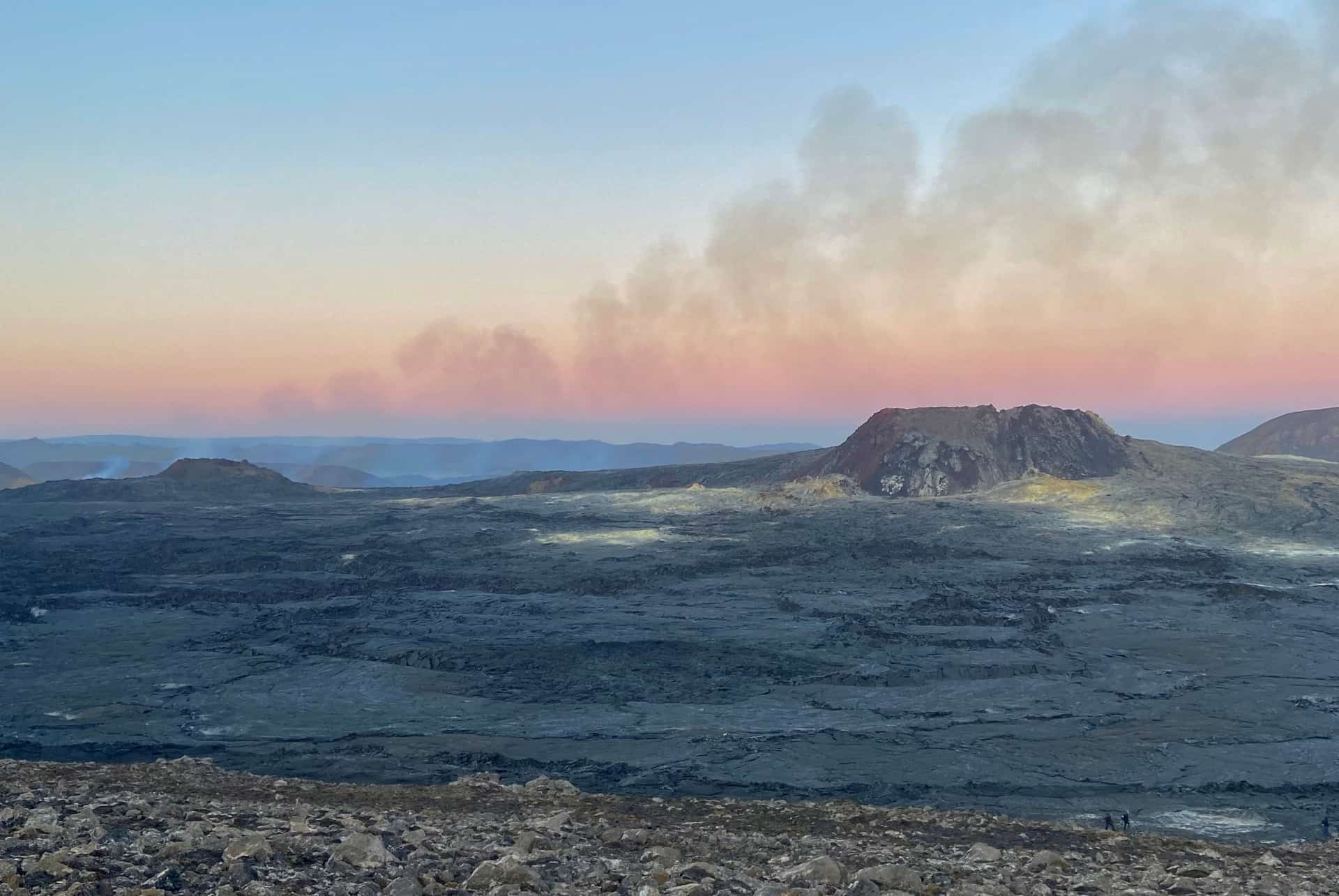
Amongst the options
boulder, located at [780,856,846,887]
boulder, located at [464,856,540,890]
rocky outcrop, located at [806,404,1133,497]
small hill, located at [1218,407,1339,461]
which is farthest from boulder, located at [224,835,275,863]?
small hill, located at [1218,407,1339,461]

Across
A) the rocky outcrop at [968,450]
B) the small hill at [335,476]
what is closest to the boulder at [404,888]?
the rocky outcrop at [968,450]

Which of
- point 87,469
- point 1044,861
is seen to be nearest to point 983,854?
point 1044,861

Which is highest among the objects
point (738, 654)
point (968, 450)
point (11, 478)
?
point (968, 450)

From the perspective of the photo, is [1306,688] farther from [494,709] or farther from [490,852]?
[490,852]

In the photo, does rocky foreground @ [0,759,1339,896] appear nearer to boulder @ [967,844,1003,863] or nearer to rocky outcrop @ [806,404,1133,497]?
boulder @ [967,844,1003,863]

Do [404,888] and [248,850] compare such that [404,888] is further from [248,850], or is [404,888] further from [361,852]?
[248,850]

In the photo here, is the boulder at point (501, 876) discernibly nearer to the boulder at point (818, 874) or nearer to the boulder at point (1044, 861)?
the boulder at point (818, 874)
